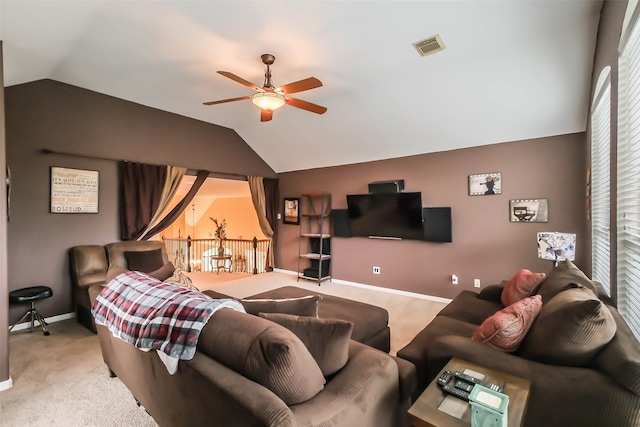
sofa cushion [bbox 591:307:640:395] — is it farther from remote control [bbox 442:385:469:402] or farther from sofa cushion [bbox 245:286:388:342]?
sofa cushion [bbox 245:286:388:342]

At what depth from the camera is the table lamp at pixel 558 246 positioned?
3.01 metres

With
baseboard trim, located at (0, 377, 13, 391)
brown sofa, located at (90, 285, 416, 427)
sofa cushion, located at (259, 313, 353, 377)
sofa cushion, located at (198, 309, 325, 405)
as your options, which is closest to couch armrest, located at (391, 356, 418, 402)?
brown sofa, located at (90, 285, 416, 427)

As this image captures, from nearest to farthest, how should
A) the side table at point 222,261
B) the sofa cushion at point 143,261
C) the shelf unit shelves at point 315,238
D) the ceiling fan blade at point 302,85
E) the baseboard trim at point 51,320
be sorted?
the ceiling fan blade at point 302,85 → the baseboard trim at point 51,320 → the sofa cushion at point 143,261 → the shelf unit shelves at point 315,238 → the side table at point 222,261

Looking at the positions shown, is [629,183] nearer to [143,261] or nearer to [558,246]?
[558,246]

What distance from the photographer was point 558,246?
3043 millimetres

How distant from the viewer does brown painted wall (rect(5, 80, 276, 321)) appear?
11.7 ft

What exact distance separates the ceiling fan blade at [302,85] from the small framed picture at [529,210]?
3.27 metres

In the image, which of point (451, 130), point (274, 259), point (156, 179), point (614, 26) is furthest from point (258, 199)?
point (614, 26)

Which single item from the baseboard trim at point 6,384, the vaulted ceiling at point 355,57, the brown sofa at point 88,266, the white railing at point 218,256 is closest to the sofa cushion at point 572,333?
the vaulted ceiling at point 355,57

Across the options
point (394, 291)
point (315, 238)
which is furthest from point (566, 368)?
point (315, 238)

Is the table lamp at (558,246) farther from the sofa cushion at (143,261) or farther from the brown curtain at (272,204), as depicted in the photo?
the brown curtain at (272,204)

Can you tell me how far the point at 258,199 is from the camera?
6.53 meters

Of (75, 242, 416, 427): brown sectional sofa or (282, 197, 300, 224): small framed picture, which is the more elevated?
(282, 197, 300, 224): small framed picture

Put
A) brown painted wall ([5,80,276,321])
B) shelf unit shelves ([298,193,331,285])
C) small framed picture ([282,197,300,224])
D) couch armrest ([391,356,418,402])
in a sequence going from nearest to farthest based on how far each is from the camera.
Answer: couch armrest ([391,356,418,402]) < brown painted wall ([5,80,276,321]) < shelf unit shelves ([298,193,331,285]) < small framed picture ([282,197,300,224])
